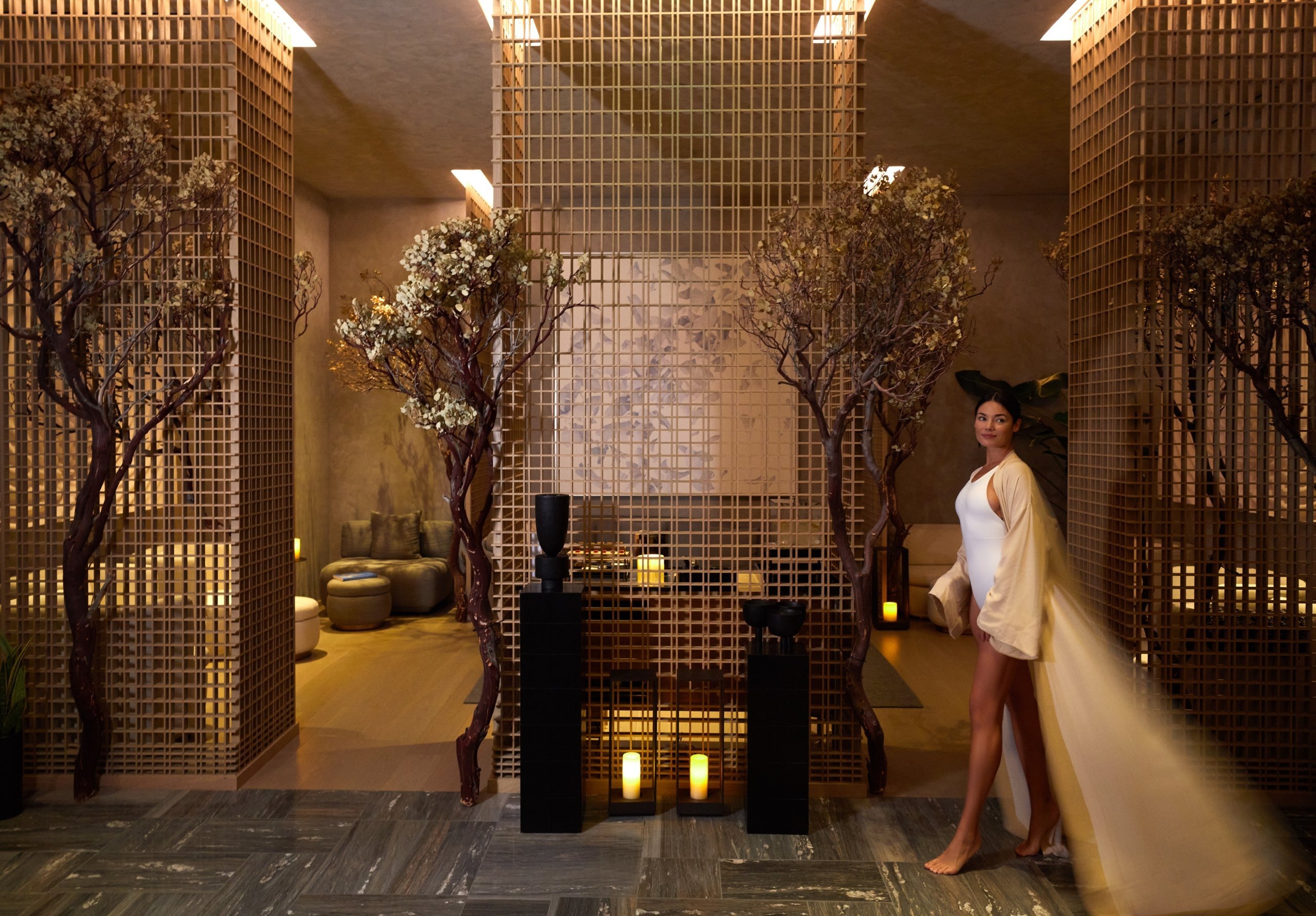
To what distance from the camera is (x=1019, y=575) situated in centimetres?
290

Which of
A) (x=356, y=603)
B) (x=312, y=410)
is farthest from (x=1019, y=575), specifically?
(x=312, y=410)

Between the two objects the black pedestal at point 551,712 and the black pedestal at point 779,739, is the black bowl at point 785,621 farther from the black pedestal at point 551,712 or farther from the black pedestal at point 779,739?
the black pedestal at point 551,712

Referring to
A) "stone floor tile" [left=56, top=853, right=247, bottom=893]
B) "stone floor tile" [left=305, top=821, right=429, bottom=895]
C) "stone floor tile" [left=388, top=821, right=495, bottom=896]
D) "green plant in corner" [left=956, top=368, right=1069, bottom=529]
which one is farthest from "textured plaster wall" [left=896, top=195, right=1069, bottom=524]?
"stone floor tile" [left=56, top=853, right=247, bottom=893]

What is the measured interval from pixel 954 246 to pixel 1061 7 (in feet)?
6.03

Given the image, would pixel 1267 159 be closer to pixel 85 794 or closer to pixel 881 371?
pixel 881 371

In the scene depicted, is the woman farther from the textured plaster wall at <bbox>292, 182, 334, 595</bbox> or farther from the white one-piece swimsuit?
the textured plaster wall at <bbox>292, 182, 334, 595</bbox>

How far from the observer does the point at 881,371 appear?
3.35 meters

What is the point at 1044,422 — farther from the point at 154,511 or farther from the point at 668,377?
the point at 154,511

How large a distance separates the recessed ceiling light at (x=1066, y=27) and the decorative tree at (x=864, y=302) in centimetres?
154

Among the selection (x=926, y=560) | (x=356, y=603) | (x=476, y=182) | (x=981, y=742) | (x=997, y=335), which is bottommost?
(x=356, y=603)

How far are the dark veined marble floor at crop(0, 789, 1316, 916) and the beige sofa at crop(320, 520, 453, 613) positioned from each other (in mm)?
3660

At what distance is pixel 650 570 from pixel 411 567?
421 centimetres

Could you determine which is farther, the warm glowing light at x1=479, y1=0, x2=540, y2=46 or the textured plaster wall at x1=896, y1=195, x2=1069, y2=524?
the textured plaster wall at x1=896, y1=195, x2=1069, y2=524

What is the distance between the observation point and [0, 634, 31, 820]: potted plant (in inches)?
136
